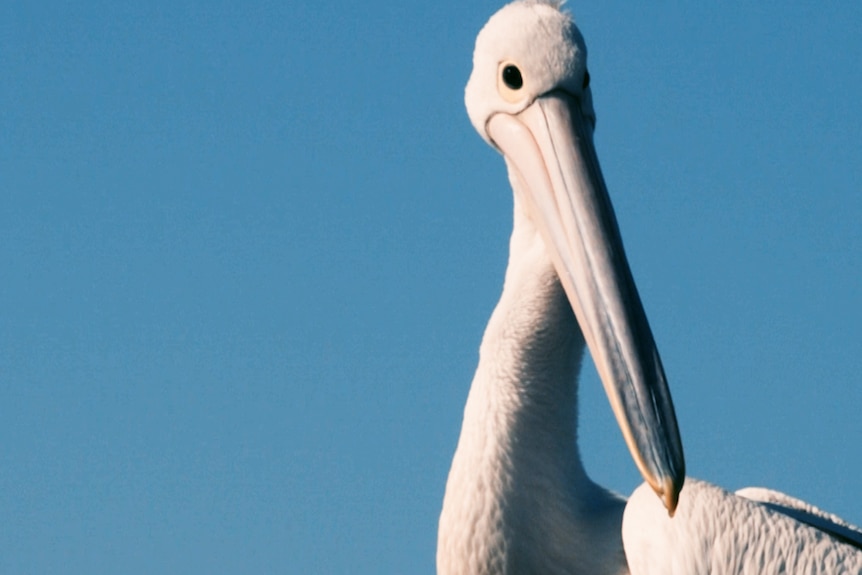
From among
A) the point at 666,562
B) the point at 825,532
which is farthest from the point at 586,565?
the point at 825,532

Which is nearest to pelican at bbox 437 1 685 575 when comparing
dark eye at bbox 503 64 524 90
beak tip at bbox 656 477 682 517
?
dark eye at bbox 503 64 524 90

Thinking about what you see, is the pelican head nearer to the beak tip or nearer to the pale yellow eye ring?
the pale yellow eye ring

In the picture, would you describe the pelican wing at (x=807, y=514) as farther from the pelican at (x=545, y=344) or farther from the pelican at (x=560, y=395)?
the pelican at (x=545, y=344)

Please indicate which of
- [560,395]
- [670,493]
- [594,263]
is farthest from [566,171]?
[670,493]

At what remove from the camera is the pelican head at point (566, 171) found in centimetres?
546

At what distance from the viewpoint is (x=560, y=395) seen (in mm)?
5898

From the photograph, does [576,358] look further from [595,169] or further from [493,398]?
[595,169]

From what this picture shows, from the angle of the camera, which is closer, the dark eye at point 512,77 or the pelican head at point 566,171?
the pelican head at point 566,171

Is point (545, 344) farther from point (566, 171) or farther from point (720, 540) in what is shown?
point (720, 540)

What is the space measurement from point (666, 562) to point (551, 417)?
0.73 meters

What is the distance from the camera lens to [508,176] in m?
6.41

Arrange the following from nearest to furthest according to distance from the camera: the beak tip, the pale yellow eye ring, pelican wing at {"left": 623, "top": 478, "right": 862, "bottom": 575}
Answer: the beak tip
pelican wing at {"left": 623, "top": 478, "right": 862, "bottom": 575}
the pale yellow eye ring

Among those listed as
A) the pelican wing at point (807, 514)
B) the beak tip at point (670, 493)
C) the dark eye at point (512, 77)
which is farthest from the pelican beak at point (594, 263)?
the pelican wing at point (807, 514)

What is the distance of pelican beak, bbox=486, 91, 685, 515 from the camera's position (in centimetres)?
519
